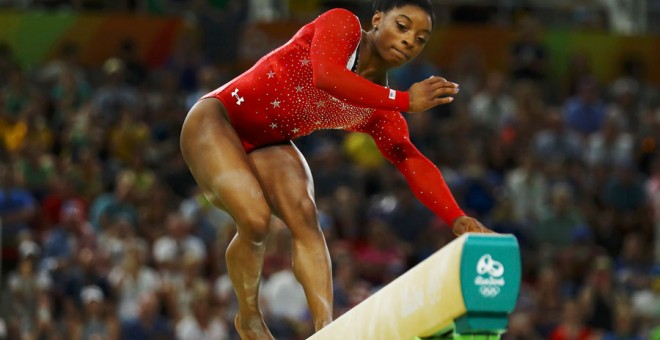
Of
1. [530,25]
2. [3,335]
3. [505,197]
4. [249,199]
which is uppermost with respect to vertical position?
[249,199]

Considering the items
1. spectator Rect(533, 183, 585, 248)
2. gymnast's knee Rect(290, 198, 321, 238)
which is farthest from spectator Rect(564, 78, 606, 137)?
gymnast's knee Rect(290, 198, 321, 238)

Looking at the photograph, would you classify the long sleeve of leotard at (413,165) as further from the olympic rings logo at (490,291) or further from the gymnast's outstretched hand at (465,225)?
the olympic rings logo at (490,291)

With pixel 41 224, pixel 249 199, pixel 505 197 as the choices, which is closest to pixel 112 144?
pixel 41 224

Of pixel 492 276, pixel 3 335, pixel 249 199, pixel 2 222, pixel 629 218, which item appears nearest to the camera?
pixel 492 276

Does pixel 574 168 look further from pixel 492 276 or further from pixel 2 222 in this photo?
pixel 492 276

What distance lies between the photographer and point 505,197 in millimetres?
12500

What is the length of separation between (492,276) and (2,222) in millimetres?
8076

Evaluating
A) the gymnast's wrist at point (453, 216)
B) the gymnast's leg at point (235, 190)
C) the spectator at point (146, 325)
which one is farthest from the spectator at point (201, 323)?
the gymnast's wrist at point (453, 216)

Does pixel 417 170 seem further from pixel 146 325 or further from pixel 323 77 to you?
pixel 146 325

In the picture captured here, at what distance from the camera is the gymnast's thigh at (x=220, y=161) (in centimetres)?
539

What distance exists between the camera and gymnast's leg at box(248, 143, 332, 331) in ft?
18.1

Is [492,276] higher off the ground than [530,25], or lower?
higher

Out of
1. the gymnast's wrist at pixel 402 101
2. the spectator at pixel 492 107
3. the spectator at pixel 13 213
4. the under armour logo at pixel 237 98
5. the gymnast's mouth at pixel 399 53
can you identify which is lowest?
the spectator at pixel 13 213

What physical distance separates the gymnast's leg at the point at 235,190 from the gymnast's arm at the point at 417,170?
0.69 metres
